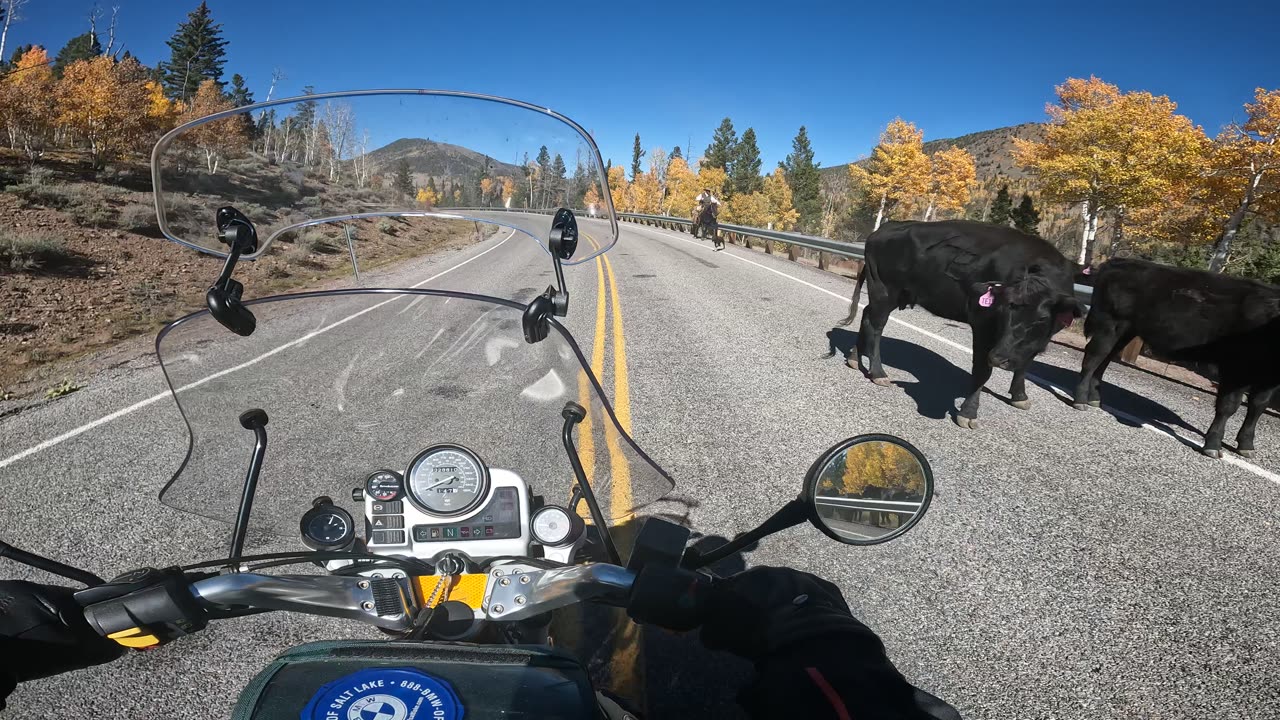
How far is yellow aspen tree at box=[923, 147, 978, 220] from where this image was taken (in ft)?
227

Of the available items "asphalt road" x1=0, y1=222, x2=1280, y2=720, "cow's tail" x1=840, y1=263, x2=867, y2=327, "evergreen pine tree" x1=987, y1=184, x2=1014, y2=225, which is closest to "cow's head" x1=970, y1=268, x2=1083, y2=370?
"asphalt road" x1=0, y1=222, x2=1280, y2=720

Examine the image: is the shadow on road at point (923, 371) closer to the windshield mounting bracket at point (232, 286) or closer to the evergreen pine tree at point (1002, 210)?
the windshield mounting bracket at point (232, 286)

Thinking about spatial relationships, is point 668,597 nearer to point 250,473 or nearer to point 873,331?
point 250,473

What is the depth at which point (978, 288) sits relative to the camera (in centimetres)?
555

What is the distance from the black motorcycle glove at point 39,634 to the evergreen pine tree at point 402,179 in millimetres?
1305

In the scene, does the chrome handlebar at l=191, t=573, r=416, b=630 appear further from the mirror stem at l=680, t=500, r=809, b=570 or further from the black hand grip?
the mirror stem at l=680, t=500, r=809, b=570

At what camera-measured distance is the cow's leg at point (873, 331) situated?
6.88m

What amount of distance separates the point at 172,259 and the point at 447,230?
16216 mm

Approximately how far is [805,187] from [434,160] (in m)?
86.9

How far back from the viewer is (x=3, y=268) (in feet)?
36.4

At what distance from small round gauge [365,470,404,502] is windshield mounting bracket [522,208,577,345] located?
1.81ft

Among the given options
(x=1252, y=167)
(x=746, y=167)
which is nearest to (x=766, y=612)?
(x=1252, y=167)

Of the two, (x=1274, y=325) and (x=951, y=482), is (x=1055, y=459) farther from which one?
(x=1274, y=325)

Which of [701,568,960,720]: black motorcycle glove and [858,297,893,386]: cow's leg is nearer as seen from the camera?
[701,568,960,720]: black motorcycle glove
